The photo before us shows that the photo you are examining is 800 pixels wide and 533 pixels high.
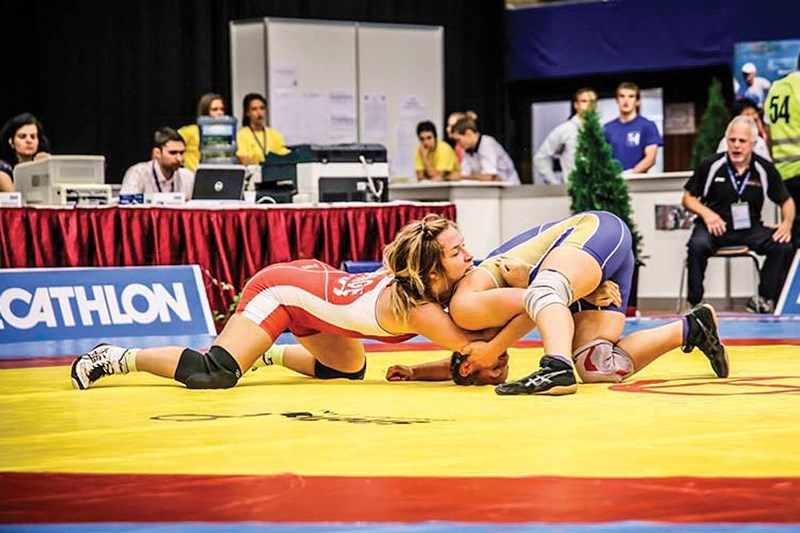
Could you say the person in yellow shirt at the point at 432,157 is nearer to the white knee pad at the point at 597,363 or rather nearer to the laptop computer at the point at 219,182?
the laptop computer at the point at 219,182

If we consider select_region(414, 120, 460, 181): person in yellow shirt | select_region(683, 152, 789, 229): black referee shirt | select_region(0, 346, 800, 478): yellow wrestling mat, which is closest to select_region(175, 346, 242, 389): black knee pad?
select_region(0, 346, 800, 478): yellow wrestling mat

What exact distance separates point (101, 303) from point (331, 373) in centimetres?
266

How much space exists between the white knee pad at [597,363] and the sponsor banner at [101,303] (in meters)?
3.16

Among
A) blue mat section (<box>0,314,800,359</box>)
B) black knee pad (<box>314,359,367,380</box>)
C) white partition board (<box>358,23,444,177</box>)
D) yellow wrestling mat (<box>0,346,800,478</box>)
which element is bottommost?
blue mat section (<box>0,314,800,359</box>)

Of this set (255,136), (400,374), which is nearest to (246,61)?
(255,136)

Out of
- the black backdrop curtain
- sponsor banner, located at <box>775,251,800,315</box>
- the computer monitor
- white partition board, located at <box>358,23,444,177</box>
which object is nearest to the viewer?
the computer monitor

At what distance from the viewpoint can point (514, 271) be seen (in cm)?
469

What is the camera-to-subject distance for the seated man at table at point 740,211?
9289 millimetres

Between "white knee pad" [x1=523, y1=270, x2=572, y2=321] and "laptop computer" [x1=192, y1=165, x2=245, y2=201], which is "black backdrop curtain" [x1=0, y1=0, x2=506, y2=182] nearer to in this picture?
"laptop computer" [x1=192, y1=165, x2=245, y2=201]

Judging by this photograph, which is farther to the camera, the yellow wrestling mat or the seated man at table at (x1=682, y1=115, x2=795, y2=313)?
the seated man at table at (x1=682, y1=115, x2=795, y2=313)

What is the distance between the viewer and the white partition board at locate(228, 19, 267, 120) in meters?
13.7

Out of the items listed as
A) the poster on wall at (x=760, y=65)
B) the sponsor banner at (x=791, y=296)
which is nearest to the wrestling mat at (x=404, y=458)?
the sponsor banner at (x=791, y=296)

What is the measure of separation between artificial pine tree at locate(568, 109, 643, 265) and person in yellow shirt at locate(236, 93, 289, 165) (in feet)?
8.09

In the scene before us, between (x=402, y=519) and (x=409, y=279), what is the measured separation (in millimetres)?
2028
